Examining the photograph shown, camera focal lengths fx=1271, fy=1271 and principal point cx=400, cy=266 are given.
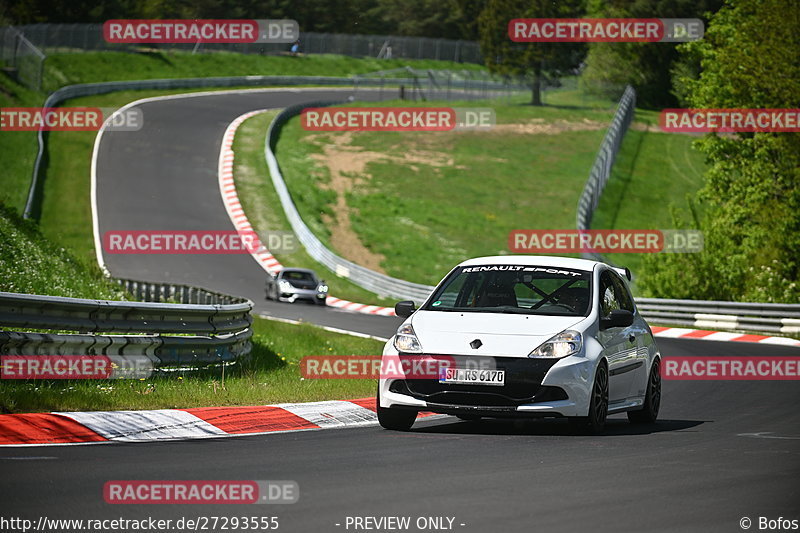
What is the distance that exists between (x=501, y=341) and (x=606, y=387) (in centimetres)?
123

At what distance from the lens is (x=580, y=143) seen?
7456 cm

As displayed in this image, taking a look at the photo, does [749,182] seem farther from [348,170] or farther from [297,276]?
[348,170]

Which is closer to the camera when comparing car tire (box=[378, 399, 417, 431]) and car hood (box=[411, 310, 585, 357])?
car hood (box=[411, 310, 585, 357])

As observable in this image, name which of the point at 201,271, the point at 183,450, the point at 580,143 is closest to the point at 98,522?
the point at 183,450

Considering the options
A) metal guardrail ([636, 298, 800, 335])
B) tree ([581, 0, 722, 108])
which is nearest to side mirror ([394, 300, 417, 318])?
metal guardrail ([636, 298, 800, 335])

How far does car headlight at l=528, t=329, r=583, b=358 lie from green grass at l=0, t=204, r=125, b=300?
730 cm

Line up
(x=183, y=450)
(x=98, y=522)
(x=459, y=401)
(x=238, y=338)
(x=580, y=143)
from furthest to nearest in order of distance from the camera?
(x=580, y=143)
(x=238, y=338)
(x=459, y=401)
(x=183, y=450)
(x=98, y=522)

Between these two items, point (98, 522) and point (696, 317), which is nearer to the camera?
point (98, 522)

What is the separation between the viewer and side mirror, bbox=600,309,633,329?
38.1ft

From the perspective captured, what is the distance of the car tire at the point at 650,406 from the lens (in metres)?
12.9

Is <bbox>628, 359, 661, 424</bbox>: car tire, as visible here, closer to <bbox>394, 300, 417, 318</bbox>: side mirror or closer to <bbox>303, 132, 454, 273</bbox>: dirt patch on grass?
<bbox>394, 300, 417, 318</bbox>: side mirror

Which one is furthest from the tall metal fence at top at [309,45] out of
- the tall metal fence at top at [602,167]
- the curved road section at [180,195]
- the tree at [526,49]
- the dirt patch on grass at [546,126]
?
the tall metal fence at top at [602,167]

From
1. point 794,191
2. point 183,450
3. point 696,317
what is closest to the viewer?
point 183,450

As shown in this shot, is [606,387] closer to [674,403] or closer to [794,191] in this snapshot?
[674,403]
